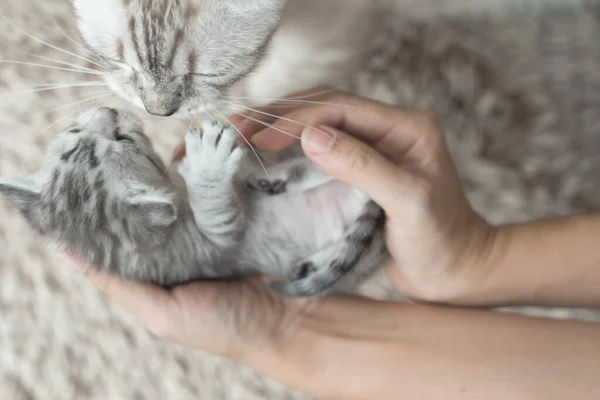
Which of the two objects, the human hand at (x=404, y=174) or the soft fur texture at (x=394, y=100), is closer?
the human hand at (x=404, y=174)

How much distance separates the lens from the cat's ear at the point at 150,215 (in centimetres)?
73

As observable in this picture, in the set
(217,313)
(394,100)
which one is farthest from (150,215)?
(394,100)

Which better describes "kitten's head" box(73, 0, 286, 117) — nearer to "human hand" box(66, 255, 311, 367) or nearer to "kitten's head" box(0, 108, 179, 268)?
"kitten's head" box(0, 108, 179, 268)

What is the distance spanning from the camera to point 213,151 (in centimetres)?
74

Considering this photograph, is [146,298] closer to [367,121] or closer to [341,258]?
[341,258]

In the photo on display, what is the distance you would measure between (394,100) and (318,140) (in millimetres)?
537

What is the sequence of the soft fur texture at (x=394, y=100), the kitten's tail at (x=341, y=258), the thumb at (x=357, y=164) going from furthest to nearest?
the soft fur texture at (x=394, y=100) < the kitten's tail at (x=341, y=258) < the thumb at (x=357, y=164)

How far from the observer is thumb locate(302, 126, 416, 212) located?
0.68 m

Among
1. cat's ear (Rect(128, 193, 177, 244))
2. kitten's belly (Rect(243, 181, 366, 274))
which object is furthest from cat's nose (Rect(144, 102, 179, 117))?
kitten's belly (Rect(243, 181, 366, 274))

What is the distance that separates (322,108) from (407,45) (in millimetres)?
493

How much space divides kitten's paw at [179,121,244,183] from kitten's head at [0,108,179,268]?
61 mm

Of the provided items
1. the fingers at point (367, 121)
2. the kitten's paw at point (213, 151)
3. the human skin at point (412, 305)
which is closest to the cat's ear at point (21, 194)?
the human skin at point (412, 305)

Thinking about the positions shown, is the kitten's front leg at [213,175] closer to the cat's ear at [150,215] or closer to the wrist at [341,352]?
the cat's ear at [150,215]

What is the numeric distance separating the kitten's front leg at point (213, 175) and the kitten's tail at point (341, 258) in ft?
0.41
